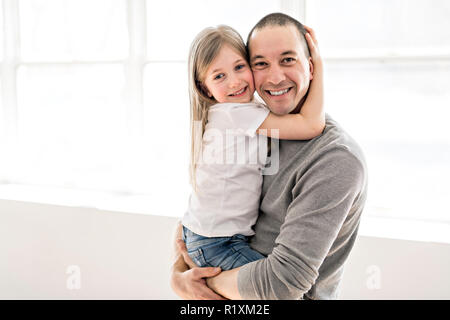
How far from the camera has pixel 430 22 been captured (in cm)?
197

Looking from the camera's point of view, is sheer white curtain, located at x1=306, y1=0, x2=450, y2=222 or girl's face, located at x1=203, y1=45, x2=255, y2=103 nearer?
girl's face, located at x1=203, y1=45, x2=255, y2=103

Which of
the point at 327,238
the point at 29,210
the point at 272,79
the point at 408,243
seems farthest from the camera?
the point at 29,210

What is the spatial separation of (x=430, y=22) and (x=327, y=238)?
140cm

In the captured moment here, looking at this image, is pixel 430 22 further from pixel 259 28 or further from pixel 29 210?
pixel 29 210

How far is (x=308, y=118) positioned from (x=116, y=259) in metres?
1.69

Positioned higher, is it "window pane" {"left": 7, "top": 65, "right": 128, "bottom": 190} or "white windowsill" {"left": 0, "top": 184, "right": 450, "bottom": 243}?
"window pane" {"left": 7, "top": 65, "right": 128, "bottom": 190}

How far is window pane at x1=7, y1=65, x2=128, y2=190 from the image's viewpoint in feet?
8.92

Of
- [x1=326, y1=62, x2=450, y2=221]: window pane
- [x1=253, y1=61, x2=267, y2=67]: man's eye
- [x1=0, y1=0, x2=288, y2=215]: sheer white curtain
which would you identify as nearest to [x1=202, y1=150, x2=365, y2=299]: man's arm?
[x1=253, y1=61, x2=267, y2=67]: man's eye

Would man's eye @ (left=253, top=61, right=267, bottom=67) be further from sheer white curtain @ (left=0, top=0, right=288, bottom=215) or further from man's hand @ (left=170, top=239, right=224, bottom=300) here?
sheer white curtain @ (left=0, top=0, right=288, bottom=215)

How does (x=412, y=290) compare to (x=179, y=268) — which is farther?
(x=412, y=290)

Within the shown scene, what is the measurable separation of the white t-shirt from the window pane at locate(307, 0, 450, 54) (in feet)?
3.36

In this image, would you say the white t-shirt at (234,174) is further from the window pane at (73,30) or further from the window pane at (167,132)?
the window pane at (73,30)

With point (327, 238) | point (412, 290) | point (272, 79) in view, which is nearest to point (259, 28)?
point (272, 79)

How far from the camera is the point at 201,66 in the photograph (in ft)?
4.34
